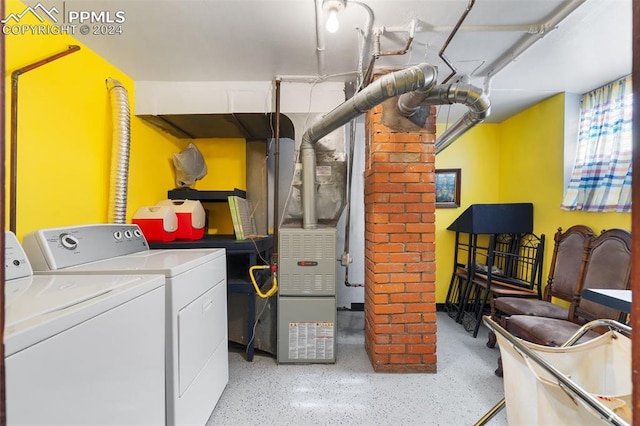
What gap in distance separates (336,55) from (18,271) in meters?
2.20

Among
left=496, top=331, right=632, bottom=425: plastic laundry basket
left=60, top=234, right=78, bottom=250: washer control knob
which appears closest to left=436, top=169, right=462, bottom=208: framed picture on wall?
left=496, top=331, right=632, bottom=425: plastic laundry basket

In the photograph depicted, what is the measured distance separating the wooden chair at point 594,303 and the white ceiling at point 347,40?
1.39 meters

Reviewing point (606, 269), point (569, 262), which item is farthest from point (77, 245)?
point (569, 262)

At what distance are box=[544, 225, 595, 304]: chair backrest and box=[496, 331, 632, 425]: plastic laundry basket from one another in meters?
1.29

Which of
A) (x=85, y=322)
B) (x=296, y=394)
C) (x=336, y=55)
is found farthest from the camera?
(x=336, y=55)

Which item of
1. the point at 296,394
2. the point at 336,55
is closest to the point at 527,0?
the point at 336,55

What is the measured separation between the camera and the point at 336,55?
76.2 inches

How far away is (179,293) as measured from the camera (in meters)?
1.22

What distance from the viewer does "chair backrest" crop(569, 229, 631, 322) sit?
72.4 inches

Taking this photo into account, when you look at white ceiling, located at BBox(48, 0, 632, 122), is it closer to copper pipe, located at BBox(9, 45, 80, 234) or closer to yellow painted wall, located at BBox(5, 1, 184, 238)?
yellow painted wall, located at BBox(5, 1, 184, 238)

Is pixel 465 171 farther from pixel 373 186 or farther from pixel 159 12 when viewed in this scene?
pixel 159 12

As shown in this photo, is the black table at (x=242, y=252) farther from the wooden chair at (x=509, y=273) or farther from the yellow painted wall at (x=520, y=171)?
the yellow painted wall at (x=520, y=171)

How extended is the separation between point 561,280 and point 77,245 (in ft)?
11.9

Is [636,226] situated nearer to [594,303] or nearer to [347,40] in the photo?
[347,40]
